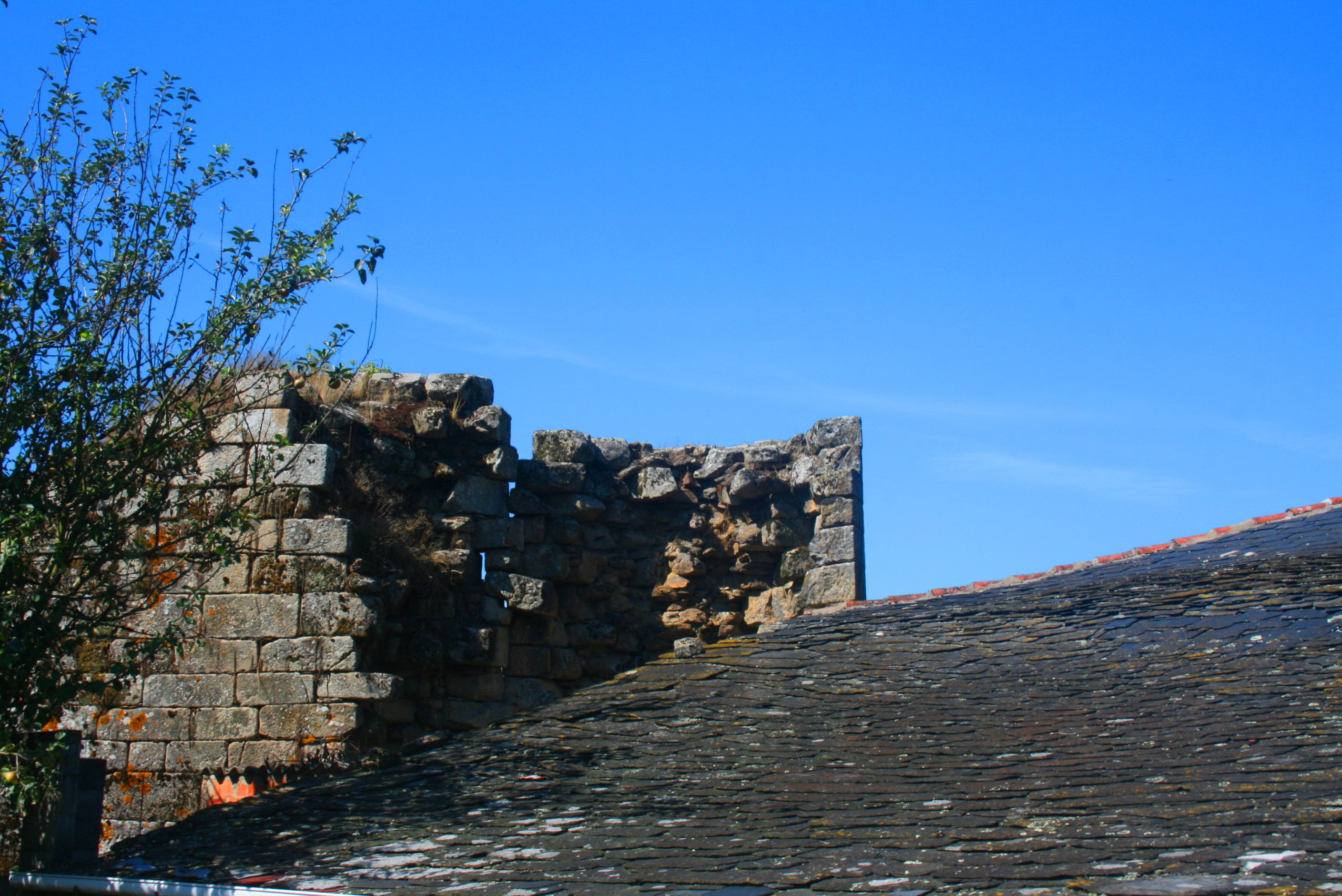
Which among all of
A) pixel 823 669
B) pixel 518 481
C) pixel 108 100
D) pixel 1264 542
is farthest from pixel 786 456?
pixel 108 100

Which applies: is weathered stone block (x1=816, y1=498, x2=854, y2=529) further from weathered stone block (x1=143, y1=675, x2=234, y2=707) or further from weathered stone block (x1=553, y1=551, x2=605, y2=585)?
weathered stone block (x1=143, y1=675, x2=234, y2=707)

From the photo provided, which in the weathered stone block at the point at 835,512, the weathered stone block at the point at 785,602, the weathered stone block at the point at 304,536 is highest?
the weathered stone block at the point at 835,512

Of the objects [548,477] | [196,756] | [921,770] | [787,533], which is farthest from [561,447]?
[921,770]

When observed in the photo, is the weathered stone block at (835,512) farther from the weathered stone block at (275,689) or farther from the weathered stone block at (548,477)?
the weathered stone block at (275,689)

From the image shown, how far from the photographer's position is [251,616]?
920 cm

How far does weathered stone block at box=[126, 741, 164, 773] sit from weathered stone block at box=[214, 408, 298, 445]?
226 centimetres

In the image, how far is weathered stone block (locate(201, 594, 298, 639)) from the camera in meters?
9.16

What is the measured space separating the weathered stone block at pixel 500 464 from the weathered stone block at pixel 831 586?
2.67 meters

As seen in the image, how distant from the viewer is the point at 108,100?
7441mm

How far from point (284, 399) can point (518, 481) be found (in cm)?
227

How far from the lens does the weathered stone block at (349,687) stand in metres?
9.00

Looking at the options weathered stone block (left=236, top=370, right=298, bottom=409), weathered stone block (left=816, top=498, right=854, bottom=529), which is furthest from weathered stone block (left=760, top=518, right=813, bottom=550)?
weathered stone block (left=236, top=370, right=298, bottom=409)

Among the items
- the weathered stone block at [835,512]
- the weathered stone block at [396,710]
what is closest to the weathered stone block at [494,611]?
the weathered stone block at [396,710]

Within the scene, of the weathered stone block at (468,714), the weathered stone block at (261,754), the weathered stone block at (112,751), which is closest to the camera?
the weathered stone block at (261,754)
